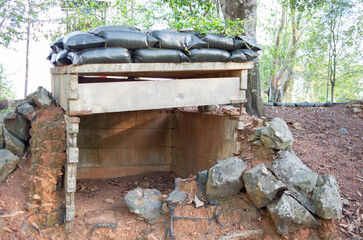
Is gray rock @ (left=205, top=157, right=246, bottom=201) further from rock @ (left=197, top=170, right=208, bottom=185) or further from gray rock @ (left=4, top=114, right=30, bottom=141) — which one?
gray rock @ (left=4, top=114, right=30, bottom=141)

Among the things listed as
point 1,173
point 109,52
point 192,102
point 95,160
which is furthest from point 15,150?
point 192,102

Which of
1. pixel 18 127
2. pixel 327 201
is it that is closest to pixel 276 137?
pixel 327 201

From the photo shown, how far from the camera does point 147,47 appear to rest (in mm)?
5160

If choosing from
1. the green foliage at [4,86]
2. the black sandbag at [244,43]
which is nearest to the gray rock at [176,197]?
the black sandbag at [244,43]

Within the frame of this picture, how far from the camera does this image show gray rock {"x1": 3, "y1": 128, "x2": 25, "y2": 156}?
20.2ft

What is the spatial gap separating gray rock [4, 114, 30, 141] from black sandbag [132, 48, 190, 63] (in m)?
3.01

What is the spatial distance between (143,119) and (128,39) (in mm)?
4266

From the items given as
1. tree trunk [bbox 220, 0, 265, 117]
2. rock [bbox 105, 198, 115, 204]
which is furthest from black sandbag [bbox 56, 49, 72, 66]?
tree trunk [bbox 220, 0, 265, 117]

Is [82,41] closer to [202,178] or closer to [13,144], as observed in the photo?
[13,144]

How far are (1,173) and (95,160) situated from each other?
9.63 feet

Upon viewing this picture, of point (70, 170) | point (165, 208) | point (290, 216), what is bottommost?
point (165, 208)

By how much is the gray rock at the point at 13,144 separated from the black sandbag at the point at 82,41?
2.65 metres

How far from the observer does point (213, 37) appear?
18.7 feet

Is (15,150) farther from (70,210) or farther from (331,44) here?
(331,44)
